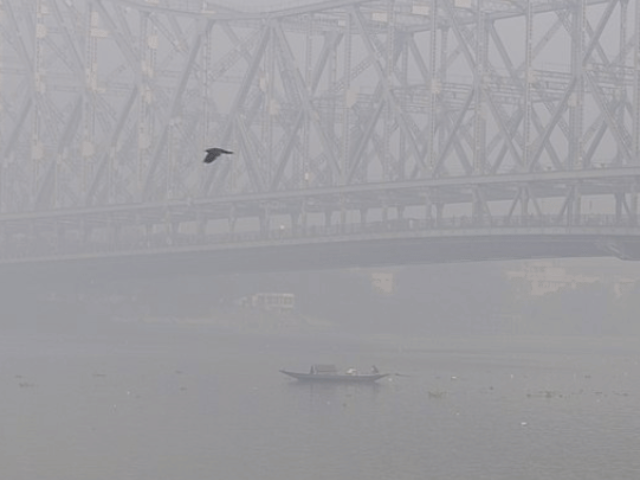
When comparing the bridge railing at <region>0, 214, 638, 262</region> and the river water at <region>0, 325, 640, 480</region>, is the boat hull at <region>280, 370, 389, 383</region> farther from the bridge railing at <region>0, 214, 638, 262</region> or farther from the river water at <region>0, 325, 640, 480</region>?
the bridge railing at <region>0, 214, 638, 262</region>

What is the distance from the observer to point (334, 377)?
387 ft

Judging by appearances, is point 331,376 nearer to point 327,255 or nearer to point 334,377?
point 334,377

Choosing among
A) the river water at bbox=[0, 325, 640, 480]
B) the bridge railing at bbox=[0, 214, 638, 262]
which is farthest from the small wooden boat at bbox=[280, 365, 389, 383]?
the bridge railing at bbox=[0, 214, 638, 262]

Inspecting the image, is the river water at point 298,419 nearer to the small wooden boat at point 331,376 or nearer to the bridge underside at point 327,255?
the small wooden boat at point 331,376

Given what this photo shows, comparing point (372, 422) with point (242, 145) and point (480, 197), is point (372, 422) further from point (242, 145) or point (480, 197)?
point (242, 145)

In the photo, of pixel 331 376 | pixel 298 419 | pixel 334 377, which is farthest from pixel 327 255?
pixel 298 419

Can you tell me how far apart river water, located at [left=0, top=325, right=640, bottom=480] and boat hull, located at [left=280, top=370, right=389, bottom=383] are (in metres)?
0.75

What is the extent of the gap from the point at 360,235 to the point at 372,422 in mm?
40319

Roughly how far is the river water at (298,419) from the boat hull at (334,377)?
0.75 meters

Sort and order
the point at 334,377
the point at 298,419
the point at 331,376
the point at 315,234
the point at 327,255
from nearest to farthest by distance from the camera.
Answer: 1. the point at 298,419
2. the point at 331,376
3. the point at 334,377
4. the point at 315,234
5. the point at 327,255

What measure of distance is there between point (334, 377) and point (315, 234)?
24.1 m

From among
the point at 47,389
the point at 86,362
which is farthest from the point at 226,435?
the point at 86,362

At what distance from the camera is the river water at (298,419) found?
253ft

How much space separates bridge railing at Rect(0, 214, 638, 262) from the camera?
118 metres
